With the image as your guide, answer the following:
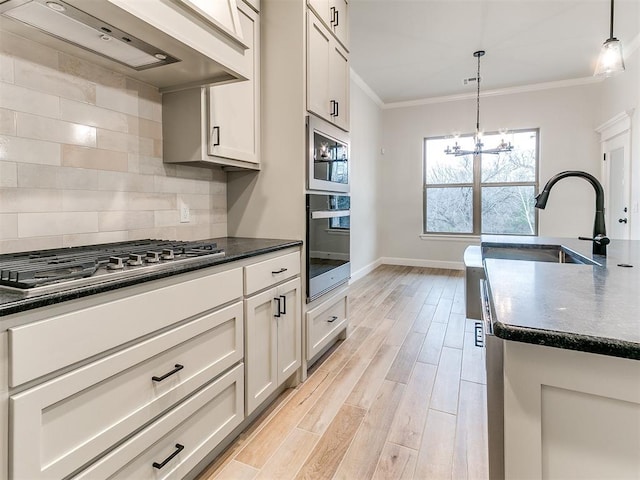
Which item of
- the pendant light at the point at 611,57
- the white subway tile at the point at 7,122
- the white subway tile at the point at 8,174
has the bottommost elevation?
the white subway tile at the point at 8,174

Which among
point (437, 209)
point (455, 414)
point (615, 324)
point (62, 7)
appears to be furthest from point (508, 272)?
point (437, 209)

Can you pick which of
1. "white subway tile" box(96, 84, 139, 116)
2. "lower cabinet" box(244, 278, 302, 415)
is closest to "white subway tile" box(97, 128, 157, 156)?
"white subway tile" box(96, 84, 139, 116)

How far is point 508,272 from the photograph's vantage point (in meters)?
1.08

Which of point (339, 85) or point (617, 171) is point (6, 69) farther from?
point (617, 171)

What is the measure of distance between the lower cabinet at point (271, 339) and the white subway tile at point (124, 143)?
0.96m

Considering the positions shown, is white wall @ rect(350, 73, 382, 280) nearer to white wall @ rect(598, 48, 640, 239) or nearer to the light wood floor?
the light wood floor

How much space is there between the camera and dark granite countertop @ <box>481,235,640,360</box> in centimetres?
58

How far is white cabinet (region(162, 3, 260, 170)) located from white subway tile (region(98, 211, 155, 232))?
339mm

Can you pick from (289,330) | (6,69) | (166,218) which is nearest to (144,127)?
(166,218)

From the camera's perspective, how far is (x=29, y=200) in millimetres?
1352

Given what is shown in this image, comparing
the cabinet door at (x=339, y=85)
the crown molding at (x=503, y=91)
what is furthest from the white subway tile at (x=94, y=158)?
the crown molding at (x=503, y=91)

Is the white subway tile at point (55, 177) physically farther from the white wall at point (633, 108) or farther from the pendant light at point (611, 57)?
the white wall at point (633, 108)

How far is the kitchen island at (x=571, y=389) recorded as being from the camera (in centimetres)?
58

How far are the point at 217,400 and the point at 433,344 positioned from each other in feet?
6.24
